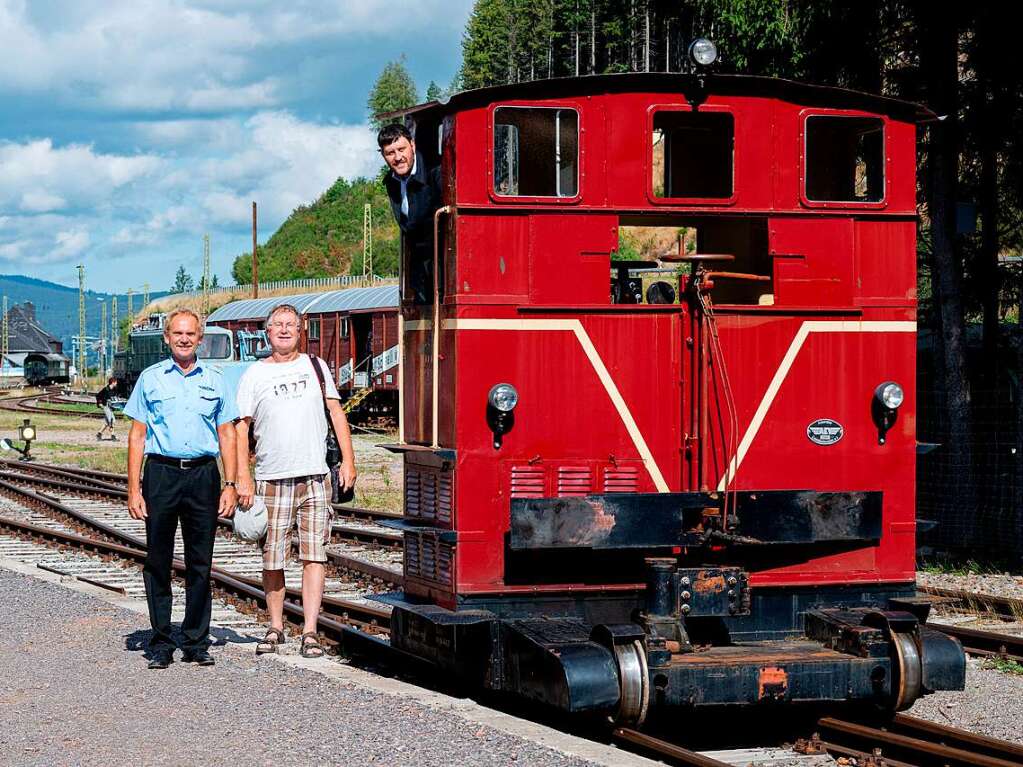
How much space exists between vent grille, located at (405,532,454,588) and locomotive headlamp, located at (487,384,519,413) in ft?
2.64

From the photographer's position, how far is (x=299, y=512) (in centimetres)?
877

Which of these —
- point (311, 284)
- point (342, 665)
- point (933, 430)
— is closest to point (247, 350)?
point (933, 430)

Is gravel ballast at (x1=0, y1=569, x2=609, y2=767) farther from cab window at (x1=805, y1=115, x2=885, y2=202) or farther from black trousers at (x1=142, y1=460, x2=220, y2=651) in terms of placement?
cab window at (x1=805, y1=115, x2=885, y2=202)

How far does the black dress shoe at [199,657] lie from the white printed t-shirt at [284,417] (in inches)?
44.6

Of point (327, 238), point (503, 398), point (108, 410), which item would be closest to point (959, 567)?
point (503, 398)

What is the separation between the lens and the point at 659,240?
55531mm

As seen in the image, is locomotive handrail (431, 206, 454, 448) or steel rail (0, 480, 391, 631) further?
steel rail (0, 480, 391, 631)

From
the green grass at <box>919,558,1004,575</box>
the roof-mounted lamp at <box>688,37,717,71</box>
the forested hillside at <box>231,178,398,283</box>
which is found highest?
the forested hillside at <box>231,178,398,283</box>

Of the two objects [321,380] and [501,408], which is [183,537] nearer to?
[321,380]

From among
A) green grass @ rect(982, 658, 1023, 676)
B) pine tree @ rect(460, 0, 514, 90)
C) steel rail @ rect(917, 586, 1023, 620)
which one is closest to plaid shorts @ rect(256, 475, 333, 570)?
green grass @ rect(982, 658, 1023, 676)

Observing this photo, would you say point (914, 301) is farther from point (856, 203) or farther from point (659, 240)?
point (659, 240)

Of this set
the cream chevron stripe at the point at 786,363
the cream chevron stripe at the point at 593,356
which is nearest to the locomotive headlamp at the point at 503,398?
the cream chevron stripe at the point at 593,356

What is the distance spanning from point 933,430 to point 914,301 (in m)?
10.0

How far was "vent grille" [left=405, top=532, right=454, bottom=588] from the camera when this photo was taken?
7.66 meters
